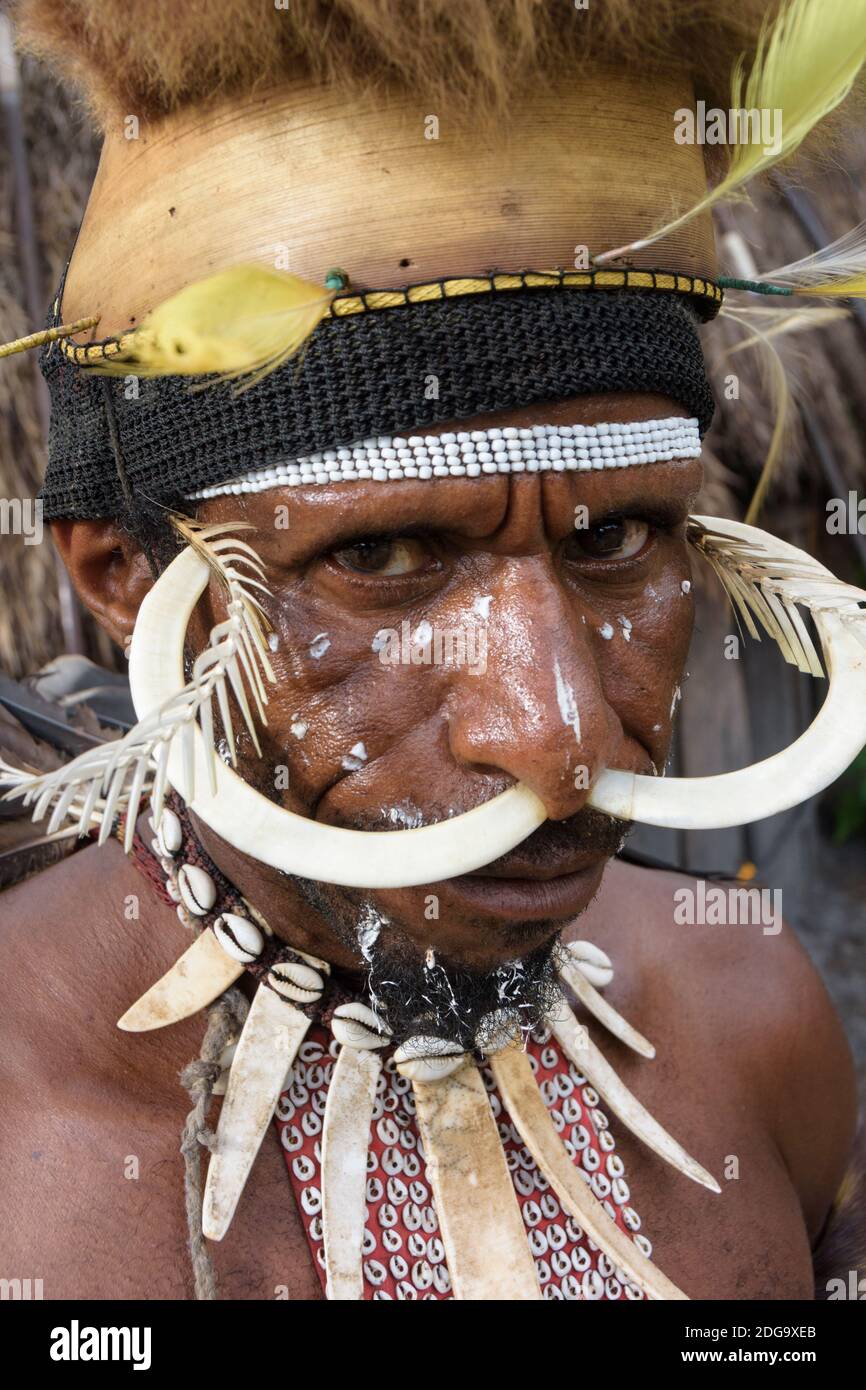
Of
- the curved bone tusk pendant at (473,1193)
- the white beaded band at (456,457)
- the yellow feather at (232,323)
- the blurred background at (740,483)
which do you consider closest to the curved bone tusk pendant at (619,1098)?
the curved bone tusk pendant at (473,1193)

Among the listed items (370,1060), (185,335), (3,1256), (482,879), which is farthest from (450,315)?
(3,1256)

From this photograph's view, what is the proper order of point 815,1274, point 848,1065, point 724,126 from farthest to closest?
point 848,1065
point 815,1274
point 724,126

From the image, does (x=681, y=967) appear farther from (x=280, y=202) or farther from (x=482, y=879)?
(x=280, y=202)

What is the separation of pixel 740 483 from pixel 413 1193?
366cm

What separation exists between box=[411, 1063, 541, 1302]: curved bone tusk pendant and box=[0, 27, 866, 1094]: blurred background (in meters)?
0.87

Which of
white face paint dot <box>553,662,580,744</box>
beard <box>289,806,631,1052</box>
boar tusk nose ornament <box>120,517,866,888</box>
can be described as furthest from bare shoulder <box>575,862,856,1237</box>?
white face paint dot <box>553,662,580,744</box>

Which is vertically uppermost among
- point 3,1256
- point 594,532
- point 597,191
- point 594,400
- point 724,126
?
point 724,126

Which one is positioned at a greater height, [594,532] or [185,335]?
[185,335]

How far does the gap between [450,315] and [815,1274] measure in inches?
77.6

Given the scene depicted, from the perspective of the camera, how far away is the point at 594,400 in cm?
167

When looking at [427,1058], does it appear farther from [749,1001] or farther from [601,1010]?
[749,1001]

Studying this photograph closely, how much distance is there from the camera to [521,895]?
1710 millimetres

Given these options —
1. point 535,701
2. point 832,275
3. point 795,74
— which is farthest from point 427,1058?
point 795,74

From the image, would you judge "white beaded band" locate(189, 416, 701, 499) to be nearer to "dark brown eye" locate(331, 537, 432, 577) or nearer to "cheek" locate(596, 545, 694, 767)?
"dark brown eye" locate(331, 537, 432, 577)
